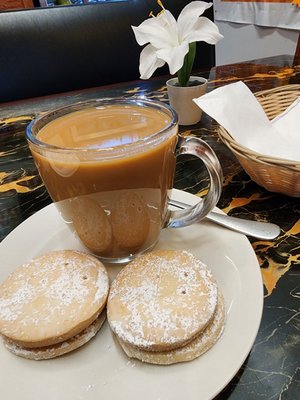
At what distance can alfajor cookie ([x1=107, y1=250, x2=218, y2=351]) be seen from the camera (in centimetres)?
41

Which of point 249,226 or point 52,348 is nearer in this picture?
point 52,348

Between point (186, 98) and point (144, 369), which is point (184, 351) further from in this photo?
point (186, 98)

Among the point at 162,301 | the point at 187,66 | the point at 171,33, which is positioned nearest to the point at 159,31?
the point at 171,33

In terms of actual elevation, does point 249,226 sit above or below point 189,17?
below

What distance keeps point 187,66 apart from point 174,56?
5.7 inches

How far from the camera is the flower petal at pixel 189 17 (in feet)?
3.11

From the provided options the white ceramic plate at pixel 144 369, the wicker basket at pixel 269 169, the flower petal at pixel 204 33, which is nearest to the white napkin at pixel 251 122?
the wicker basket at pixel 269 169

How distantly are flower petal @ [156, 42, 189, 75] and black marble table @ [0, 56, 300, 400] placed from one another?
0.23 meters

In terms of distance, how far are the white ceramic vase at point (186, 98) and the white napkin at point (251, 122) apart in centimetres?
18

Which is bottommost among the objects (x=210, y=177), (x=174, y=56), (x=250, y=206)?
(x=250, y=206)

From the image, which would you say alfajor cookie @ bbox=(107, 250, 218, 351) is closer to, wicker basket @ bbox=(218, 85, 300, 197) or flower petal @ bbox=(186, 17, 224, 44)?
wicker basket @ bbox=(218, 85, 300, 197)

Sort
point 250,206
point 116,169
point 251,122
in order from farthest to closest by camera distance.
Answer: point 251,122 → point 250,206 → point 116,169

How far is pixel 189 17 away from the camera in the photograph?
96cm

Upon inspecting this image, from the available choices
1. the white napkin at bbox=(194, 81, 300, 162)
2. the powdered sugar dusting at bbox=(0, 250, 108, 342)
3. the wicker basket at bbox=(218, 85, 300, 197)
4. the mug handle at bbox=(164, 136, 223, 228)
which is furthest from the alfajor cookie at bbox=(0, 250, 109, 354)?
the white napkin at bbox=(194, 81, 300, 162)
